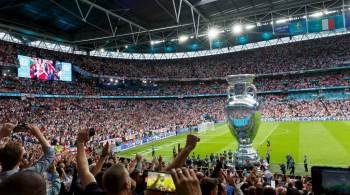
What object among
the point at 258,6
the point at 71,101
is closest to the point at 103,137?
the point at 71,101

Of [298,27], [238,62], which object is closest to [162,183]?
[298,27]

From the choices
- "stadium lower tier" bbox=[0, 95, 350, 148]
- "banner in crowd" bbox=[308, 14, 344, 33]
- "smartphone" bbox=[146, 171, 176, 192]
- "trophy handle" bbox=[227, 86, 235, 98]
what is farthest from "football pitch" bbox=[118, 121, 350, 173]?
"smartphone" bbox=[146, 171, 176, 192]

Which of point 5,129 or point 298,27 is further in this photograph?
point 298,27

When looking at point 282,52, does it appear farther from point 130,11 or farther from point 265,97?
point 130,11

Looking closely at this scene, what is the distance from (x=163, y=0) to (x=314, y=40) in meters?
51.1

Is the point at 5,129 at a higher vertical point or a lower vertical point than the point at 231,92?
lower

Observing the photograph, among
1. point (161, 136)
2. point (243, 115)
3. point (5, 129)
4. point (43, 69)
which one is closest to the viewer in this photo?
point (5, 129)

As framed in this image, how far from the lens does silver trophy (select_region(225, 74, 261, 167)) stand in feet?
48.7

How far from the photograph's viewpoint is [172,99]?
6681 centimetres

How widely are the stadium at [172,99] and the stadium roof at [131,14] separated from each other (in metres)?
0.14

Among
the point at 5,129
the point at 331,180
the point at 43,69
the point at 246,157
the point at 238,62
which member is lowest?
the point at 246,157

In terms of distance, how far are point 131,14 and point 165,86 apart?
145 feet

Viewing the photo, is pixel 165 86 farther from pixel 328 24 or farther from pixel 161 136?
pixel 328 24

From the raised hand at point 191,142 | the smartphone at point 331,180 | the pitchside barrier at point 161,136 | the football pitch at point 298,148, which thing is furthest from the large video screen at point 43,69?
the smartphone at point 331,180
